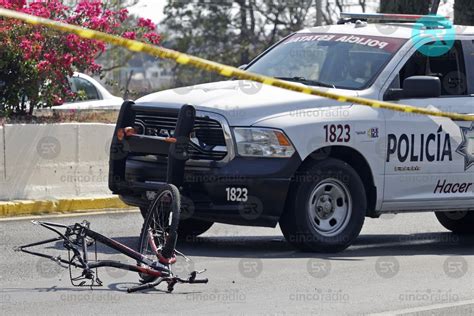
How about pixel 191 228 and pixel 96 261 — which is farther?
pixel 191 228

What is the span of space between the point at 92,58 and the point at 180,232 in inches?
199

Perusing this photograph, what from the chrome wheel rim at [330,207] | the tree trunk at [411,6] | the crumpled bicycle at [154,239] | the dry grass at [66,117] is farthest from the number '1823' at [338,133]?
the tree trunk at [411,6]

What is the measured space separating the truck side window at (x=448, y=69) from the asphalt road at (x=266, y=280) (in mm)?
1583

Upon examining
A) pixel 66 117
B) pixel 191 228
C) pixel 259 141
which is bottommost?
pixel 191 228

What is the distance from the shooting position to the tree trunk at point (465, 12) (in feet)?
67.1

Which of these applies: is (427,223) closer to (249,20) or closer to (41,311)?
(41,311)

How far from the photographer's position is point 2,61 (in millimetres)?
13930

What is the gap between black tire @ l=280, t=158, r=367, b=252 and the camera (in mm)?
9820

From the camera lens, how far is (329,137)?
9.87 m

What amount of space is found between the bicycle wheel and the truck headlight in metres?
1.27

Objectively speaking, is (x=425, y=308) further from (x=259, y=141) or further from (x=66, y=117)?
(x=66, y=117)

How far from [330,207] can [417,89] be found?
1342 mm

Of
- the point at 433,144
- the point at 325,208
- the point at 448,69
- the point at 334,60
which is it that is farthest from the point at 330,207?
the point at 448,69

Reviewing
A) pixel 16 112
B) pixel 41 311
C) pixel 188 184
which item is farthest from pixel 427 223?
pixel 41 311
